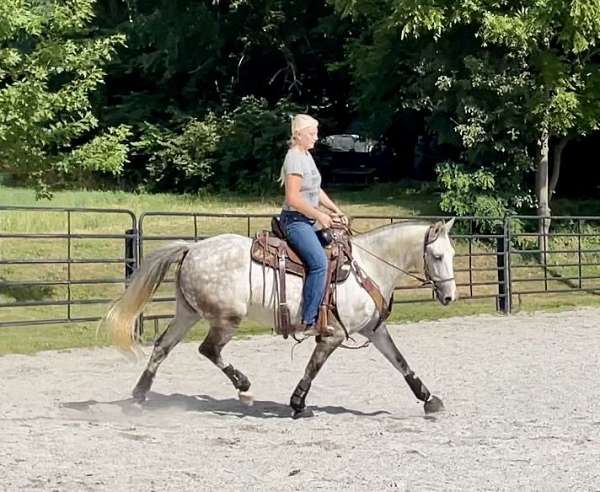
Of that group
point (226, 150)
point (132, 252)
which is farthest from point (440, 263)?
point (226, 150)

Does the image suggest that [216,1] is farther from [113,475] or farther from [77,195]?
[113,475]

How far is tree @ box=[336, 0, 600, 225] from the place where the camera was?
852 inches

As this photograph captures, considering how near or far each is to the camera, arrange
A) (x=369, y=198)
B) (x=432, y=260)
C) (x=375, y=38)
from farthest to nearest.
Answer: (x=369, y=198) → (x=375, y=38) → (x=432, y=260)

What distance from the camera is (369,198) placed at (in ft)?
96.5

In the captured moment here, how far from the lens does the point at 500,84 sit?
75.3ft

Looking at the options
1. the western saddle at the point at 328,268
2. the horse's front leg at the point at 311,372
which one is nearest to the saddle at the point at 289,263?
the western saddle at the point at 328,268

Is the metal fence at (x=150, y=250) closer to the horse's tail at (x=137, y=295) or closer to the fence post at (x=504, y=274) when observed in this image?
the fence post at (x=504, y=274)

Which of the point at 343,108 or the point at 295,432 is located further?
the point at 343,108

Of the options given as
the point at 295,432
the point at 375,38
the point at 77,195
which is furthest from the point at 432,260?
the point at 77,195

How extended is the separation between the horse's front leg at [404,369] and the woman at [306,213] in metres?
0.56

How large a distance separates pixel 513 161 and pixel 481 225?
275 cm

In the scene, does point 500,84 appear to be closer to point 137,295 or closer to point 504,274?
point 504,274

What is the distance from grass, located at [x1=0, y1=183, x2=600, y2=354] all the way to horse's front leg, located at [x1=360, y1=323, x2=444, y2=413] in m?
4.96

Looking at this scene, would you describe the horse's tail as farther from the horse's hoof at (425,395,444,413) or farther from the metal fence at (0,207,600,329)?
the metal fence at (0,207,600,329)
